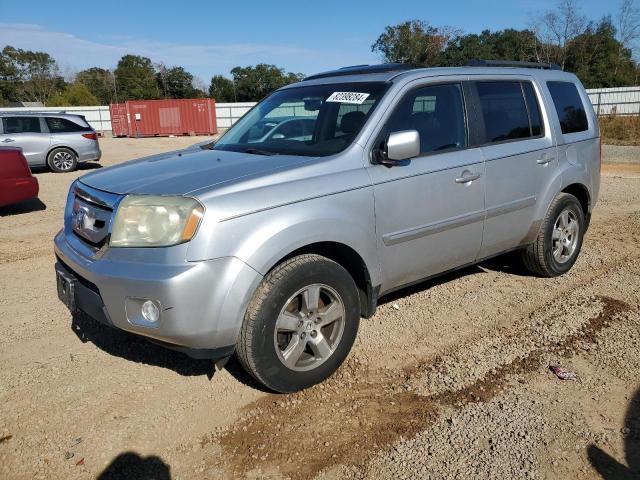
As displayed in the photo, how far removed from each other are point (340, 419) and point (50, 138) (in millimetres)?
14213

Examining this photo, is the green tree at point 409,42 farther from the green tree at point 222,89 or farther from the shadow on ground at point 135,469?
the shadow on ground at point 135,469

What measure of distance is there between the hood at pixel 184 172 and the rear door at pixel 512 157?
167cm

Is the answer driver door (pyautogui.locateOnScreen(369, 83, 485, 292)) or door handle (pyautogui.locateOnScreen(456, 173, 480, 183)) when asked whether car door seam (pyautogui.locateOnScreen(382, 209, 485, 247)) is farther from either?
door handle (pyautogui.locateOnScreen(456, 173, 480, 183))

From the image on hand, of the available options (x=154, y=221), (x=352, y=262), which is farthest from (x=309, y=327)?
(x=154, y=221)

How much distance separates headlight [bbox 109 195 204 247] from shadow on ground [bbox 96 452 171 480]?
1.07 m

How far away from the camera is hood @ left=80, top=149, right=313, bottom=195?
298cm

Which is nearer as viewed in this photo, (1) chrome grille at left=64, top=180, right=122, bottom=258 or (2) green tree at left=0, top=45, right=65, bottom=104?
(1) chrome grille at left=64, top=180, right=122, bottom=258

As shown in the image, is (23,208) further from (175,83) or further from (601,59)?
(175,83)

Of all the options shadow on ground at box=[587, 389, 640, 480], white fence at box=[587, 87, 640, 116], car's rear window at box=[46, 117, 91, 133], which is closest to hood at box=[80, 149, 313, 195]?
shadow on ground at box=[587, 389, 640, 480]

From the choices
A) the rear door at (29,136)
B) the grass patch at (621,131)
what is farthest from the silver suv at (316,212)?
the grass patch at (621,131)

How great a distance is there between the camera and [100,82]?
73.1m

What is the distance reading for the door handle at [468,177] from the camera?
12.7ft

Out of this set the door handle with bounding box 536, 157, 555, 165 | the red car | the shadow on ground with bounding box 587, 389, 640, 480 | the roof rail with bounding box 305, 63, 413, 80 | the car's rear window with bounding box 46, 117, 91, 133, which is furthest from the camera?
the car's rear window with bounding box 46, 117, 91, 133

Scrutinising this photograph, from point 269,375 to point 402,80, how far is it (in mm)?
2163
